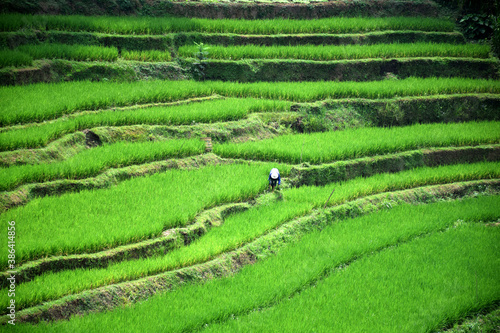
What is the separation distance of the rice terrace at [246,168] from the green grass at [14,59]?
0.03 metres

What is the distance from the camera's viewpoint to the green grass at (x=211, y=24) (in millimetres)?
9320

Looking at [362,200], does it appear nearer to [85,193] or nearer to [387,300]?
[387,300]

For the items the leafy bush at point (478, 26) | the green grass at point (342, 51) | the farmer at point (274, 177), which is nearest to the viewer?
the farmer at point (274, 177)

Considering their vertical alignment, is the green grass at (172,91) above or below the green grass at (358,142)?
above

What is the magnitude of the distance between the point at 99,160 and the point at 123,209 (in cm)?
104

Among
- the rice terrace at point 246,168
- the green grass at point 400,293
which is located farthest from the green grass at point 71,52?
the green grass at point 400,293

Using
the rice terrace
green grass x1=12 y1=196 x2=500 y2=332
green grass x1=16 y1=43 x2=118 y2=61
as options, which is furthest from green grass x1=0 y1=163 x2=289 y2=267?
green grass x1=16 y1=43 x2=118 y2=61

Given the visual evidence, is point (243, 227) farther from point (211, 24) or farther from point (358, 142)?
point (211, 24)

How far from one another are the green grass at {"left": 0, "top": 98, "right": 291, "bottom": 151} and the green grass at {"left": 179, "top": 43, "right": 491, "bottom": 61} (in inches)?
64.1

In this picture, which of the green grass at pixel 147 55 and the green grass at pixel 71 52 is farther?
the green grass at pixel 147 55

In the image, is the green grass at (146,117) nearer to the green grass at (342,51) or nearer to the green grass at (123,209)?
the green grass at (123,209)

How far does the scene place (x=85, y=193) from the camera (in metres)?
6.30

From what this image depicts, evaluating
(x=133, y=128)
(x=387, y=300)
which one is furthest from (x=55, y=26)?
(x=387, y=300)

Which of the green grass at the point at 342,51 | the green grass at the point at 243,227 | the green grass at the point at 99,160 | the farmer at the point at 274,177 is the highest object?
the green grass at the point at 342,51
